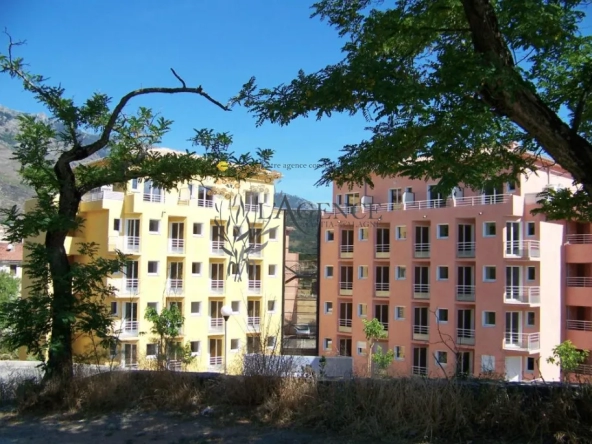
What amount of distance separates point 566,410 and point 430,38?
3183 millimetres

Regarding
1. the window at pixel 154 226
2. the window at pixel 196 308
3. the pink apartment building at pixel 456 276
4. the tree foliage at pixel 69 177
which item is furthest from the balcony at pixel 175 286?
the tree foliage at pixel 69 177

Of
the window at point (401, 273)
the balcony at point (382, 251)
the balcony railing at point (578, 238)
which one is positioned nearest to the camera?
the balcony railing at point (578, 238)

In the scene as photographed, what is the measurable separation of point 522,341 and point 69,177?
28.8m

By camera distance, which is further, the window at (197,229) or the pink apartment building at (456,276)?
the window at (197,229)

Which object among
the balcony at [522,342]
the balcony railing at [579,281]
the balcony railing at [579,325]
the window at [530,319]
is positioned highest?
the balcony railing at [579,281]

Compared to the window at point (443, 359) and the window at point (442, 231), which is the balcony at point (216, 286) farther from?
the window at point (443, 359)

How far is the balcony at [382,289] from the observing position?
36.3 metres

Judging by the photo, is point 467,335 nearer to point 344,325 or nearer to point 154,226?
point 344,325

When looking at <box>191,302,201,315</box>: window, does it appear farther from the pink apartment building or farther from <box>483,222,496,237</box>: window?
<box>483,222,496,237</box>: window

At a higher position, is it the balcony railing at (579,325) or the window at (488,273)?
the window at (488,273)

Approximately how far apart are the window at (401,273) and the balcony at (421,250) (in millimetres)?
1140

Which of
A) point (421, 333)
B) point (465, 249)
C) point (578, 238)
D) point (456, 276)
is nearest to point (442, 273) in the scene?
point (456, 276)

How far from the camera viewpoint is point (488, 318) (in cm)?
3175

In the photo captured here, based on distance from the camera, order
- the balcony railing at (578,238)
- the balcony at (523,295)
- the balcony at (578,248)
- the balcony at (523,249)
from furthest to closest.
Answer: the balcony railing at (578,238) → the balcony at (578,248) → the balcony at (523,249) → the balcony at (523,295)
